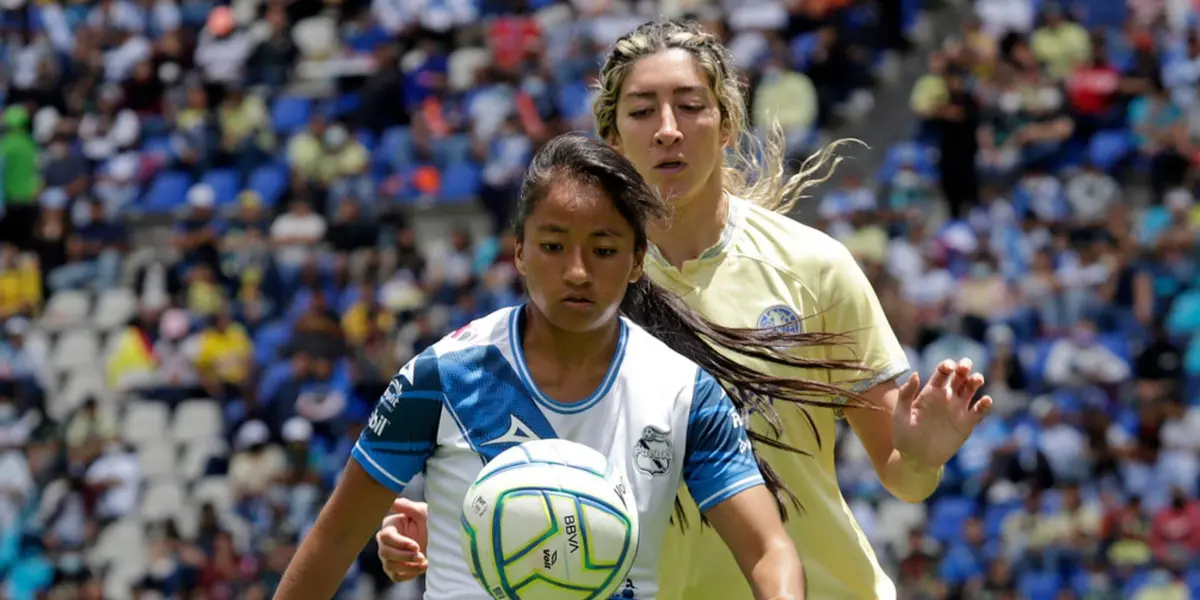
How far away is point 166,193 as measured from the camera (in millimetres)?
17500

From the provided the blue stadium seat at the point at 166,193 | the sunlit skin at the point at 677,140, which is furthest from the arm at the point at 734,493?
the blue stadium seat at the point at 166,193

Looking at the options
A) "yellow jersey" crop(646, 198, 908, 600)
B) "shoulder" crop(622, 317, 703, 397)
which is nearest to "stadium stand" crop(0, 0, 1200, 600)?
"yellow jersey" crop(646, 198, 908, 600)

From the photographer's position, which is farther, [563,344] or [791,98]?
[791,98]

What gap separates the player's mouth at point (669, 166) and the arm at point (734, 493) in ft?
3.27

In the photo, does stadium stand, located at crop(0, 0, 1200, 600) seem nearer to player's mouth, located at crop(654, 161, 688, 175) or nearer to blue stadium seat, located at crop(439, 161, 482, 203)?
blue stadium seat, located at crop(439, 161, 482, 203)

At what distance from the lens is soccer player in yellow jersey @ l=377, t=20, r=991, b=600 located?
460 cm

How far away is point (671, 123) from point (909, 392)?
3.05 feet

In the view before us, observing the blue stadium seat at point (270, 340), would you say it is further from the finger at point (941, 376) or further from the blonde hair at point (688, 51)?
the finger at point (941, 376)

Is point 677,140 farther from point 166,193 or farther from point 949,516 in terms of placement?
point 166,193

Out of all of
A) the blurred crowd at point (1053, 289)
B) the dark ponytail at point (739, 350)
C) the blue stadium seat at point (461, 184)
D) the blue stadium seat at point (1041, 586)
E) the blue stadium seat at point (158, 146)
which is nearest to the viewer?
the dark ponytail at point (739, 350)

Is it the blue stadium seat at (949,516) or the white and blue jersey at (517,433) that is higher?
the white and blue jersey at (517,433)

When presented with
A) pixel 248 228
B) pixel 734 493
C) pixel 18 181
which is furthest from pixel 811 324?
pixel 18 181

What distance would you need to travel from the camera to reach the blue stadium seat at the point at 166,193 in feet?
57.2

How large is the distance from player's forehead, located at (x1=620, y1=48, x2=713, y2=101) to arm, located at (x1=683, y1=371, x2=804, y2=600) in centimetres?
117
